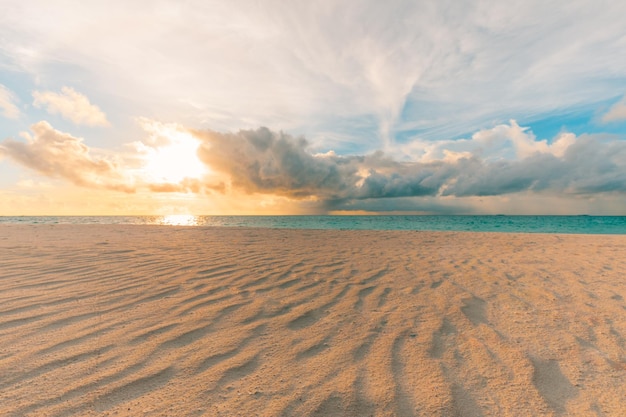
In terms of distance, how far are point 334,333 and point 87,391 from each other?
2331mm

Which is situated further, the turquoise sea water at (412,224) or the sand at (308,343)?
the turquoise sea water at (412,224)

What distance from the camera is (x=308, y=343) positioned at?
10.7ft

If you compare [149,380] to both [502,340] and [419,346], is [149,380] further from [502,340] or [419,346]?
[502,340]

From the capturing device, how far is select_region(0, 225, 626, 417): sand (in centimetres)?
233

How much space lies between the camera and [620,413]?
226 cm

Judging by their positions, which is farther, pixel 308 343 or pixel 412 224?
pixel 412 224

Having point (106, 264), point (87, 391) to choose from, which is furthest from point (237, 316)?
point (106, 264)

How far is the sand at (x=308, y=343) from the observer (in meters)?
2.33

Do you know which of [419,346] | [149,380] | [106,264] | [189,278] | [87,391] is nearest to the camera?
[87,391]

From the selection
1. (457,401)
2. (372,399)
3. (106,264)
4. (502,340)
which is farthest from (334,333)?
(106,264)

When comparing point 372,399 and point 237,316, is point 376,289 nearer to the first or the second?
point 237,316

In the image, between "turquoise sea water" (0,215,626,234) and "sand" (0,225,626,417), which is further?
"turquoise sea water" (0,215,626,234)

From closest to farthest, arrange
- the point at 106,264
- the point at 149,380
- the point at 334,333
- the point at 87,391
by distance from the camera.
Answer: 1. the point at 87,391
2. the point at 149,380
3. the point at 334,333
4. the point at 106,264

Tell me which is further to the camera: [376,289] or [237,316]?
[376,289]
